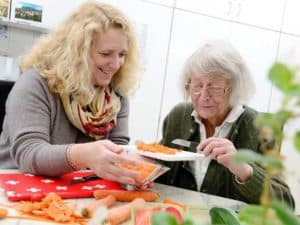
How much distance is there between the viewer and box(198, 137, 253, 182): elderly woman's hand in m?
1.10

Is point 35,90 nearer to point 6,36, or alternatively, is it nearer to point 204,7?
point 6,36

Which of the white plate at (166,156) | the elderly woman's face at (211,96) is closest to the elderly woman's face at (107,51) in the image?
the elderly woman's face at (211,96)

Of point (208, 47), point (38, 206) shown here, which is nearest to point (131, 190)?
point (38, 206)

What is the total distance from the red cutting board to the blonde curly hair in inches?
12.7

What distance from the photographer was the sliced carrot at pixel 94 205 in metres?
0.86

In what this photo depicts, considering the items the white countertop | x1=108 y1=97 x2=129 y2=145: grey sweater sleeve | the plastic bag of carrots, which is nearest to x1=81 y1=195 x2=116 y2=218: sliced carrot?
the plastic bag of carrots

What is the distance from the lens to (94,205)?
2.91 ft

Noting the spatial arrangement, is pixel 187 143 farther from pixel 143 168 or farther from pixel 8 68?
pixel 8 68

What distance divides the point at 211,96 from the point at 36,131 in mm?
607

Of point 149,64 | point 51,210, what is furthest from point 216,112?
point 149,64

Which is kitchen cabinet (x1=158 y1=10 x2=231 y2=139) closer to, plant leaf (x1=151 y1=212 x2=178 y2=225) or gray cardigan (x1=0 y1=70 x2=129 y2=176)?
gray cardigan (x1=0 y1=70 x2=129 y2=176)

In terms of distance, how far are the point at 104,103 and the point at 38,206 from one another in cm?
68

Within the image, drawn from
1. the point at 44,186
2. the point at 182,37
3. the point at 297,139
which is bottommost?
the point at 44,186

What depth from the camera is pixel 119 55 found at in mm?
1451
